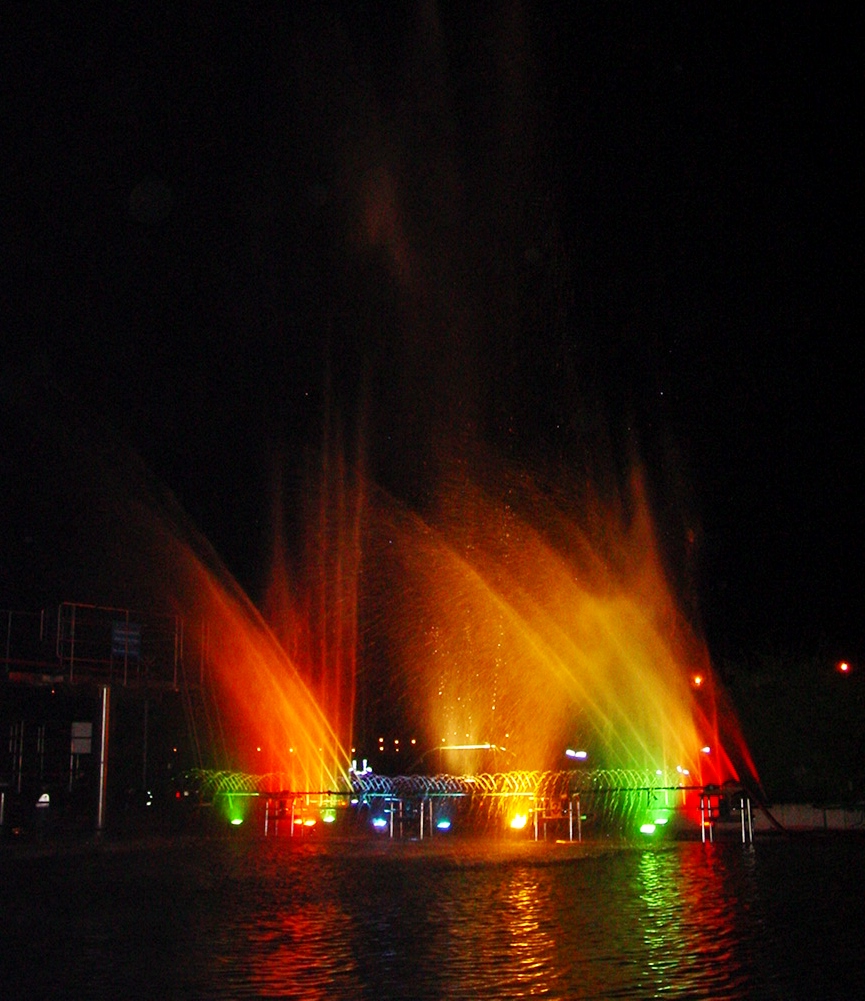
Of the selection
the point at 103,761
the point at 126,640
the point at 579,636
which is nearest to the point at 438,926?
the point at 103,761

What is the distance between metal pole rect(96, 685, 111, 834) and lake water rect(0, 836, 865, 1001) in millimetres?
5848

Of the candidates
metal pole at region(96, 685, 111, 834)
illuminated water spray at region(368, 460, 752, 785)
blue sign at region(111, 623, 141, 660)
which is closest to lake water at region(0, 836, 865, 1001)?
metal pole at region(96, 685, 111, 834)

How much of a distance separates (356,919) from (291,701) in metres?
34.7

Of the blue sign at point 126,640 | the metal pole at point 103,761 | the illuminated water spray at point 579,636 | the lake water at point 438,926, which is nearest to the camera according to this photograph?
the lake water at point 438,926

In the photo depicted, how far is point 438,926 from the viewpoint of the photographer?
10.7m

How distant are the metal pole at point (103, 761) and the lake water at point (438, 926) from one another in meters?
5.85

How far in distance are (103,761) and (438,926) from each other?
15.2 m

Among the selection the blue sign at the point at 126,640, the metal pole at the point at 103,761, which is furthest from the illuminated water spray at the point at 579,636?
the metal pole at the point at 103,761

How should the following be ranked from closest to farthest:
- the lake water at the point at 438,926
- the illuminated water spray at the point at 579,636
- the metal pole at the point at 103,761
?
the lake water at the point at 438,926, the metal pole at the point at 103,761, the illuminated water spray at the point at 579,636

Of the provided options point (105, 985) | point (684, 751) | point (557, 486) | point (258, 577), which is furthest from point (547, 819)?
point (258, 577)

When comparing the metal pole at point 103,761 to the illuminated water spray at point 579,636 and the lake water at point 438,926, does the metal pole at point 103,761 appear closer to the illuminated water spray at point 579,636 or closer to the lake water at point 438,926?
the lake water at point 438,926

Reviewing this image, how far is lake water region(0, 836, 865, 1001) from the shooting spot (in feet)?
26.1

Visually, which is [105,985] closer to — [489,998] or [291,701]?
[489,998]

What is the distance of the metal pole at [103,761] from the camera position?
2427 cm
